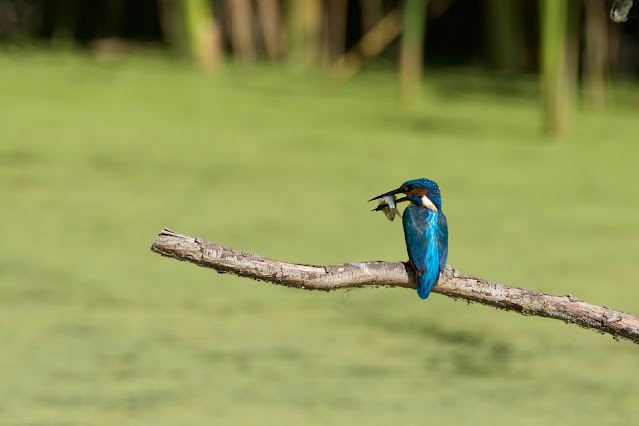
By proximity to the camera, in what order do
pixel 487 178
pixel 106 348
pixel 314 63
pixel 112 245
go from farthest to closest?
pixel 314 63 → pixel 487 178 → pixel 112 245 → pixel 106 348

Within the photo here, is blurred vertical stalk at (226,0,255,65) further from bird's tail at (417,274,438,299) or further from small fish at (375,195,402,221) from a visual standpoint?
bird's tail at (417,274,438,299)

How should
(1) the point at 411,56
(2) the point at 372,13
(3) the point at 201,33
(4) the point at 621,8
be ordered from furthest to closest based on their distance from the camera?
(2) the point at 372,13 < (3) the point at 201,33 < (1) the point at 411,56 < (4) the point at 621,8

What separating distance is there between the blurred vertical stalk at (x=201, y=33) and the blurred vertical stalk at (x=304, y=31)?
342 mm

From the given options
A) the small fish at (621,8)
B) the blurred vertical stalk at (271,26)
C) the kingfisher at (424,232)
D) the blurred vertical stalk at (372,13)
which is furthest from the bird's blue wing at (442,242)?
the blurred vertical stalk at (372,13)

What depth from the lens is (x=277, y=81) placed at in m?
4.97

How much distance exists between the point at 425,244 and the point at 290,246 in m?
1.43

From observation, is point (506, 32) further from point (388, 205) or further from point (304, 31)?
point (388, 205)

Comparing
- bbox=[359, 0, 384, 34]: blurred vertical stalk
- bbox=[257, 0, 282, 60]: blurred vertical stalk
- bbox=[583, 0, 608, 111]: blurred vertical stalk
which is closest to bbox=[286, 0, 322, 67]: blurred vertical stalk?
bbox=[257, 0, 282, 60]: blurred vertical stalk

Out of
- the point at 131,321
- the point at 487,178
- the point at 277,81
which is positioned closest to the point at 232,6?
the point at 277,81

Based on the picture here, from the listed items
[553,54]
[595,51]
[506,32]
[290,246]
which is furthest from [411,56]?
[290,246]

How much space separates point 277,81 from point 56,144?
136 centimetres

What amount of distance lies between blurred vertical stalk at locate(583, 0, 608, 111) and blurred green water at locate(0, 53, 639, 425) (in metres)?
0.12

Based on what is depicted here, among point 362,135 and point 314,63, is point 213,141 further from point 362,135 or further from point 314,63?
point 314,63

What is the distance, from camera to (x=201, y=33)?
4941mm
